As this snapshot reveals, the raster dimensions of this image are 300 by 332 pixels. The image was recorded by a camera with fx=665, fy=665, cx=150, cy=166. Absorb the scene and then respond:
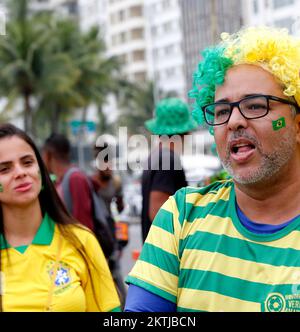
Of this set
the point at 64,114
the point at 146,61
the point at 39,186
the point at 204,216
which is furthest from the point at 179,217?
the point at 146,61

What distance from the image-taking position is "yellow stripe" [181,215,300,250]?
1.84 meters

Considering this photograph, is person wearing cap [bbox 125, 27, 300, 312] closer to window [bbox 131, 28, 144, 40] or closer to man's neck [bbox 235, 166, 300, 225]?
man's neck [bbox 235, 166, 300, 225]

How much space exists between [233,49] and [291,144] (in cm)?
34

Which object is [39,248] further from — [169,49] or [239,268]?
[169,49]

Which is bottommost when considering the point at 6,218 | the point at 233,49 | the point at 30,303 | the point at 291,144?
the point at 30,303

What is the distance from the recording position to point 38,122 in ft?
125

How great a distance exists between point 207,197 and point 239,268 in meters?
0.29

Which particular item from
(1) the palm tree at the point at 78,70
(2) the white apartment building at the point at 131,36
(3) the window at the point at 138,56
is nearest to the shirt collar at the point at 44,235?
(1) the palm tree at the point at 78,70

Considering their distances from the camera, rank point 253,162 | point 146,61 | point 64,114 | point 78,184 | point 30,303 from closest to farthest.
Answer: point 253,162 → point 30,303 → point 78,184 → point 64,114 → point 146,61

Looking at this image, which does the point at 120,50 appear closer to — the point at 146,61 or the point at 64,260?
the point at 146,61

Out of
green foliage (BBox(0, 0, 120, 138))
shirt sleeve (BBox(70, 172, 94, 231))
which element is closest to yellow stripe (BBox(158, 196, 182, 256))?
shirt sleeve (BBox(70, 172, 94, 231))

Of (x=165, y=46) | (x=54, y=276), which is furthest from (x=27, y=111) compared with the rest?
(x=165, y=46)

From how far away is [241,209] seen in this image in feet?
6.56
